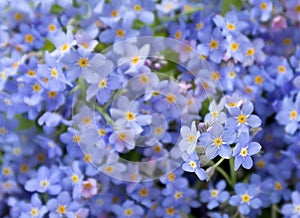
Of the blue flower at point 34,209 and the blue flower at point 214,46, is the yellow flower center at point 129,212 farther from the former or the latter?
the blue flower at point 214,46

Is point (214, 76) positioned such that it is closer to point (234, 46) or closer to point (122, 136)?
point (234, 46)

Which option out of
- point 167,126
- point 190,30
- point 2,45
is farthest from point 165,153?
point 2,45

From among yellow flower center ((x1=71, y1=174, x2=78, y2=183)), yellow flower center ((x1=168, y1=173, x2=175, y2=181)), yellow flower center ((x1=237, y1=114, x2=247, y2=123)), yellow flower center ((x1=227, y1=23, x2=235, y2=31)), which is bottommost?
yellow flower center ((x1=71, y1=174, x2=78, y2=183))

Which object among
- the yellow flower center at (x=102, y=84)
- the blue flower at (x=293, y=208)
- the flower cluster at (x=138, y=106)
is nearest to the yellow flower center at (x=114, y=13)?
the flower cluster at (x=138, y=106)

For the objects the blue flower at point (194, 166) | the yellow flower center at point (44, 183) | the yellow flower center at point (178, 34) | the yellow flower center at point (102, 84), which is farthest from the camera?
the yellow flower center at point (178, 34)

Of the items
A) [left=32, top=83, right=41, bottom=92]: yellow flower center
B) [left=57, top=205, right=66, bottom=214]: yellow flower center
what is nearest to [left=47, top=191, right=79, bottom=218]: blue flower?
[left=57, top=205, right=66, bottom=214]: yellow flower center

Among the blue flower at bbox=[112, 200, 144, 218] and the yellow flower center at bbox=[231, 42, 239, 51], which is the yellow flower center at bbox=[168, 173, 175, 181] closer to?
the blue flower at bbox=[112, 200, 144, 218]
